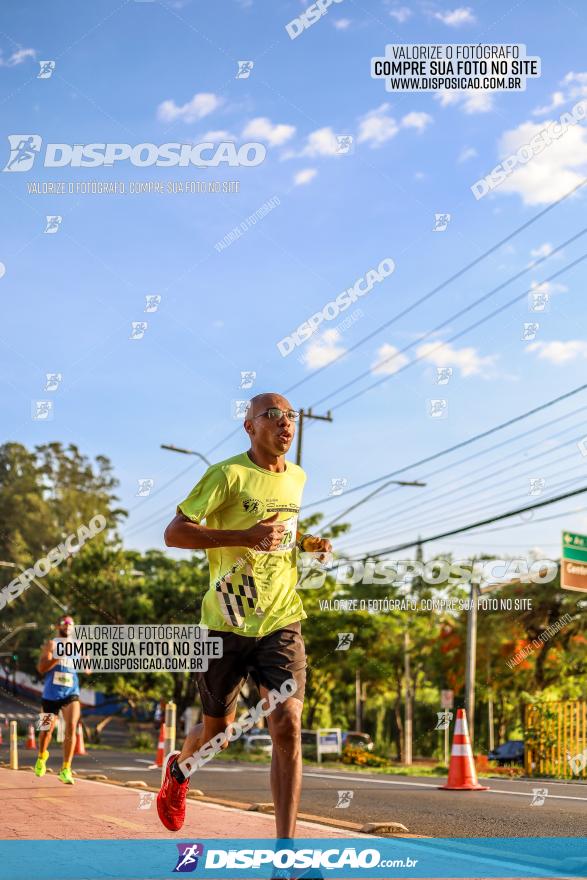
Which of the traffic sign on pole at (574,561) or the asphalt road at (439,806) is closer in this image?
the asphalt road at (439,806)

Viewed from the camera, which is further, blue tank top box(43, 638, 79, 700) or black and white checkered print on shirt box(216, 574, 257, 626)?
blue tank top box(43, 638, 79, 700)

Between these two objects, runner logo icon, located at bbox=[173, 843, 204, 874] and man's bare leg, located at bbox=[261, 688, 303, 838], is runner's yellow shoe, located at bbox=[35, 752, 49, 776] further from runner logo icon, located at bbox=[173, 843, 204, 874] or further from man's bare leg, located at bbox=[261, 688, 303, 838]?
man's bare leg, located at bbox=[261, 688, 303, 838]

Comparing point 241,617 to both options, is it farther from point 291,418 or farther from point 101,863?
point 101,863

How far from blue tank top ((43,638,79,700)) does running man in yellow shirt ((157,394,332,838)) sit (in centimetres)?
700

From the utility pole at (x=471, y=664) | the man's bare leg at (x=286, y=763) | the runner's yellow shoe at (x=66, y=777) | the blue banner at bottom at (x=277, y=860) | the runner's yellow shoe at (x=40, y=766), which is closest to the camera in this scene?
the man's bare leg at (x=286, y=763)

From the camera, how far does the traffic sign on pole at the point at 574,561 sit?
18953 mm

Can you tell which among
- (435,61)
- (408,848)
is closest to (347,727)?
(435,61)

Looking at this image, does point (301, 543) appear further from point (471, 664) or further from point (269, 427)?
point (471, 664)

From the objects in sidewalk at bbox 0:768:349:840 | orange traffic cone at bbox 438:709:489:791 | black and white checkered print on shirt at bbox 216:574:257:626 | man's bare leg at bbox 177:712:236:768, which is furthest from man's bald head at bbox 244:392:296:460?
orange traffic cone at bbox 438:709:489:791

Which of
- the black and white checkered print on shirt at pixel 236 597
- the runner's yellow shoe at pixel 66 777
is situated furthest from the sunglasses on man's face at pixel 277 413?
the runner's yellow shoe at pixel 66 777

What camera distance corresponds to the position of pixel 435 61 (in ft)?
35.6

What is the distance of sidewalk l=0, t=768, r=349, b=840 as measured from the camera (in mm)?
5770

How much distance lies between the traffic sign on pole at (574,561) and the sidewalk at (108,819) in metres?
11.4

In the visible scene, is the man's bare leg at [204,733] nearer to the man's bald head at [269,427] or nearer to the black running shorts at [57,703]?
the man's bald head at [269,427]
